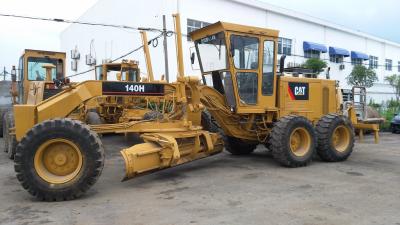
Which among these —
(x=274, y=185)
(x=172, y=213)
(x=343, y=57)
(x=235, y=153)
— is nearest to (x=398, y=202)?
(x=274, y=185)

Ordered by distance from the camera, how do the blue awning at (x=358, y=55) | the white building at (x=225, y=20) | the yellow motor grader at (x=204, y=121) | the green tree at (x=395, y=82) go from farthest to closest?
the green tree at (x=395, y=82) < the blue awning at (x=358, y=55) < the white building at (x=225, y=20) < the yellow motor grader at (x=204, y=121)

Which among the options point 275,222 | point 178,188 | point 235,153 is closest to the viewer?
point 275,222

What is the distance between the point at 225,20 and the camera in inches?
1088

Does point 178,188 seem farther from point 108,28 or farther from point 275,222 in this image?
point 108,28

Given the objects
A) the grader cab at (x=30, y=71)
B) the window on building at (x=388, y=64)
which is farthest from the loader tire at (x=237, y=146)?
the window on building at (x=388, y=64)

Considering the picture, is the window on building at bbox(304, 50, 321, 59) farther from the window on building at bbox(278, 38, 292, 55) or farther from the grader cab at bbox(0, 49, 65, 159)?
the grader cab at bbox(0, 49, 65, 159)

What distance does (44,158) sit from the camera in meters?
6.57

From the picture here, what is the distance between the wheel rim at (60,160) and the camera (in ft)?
21.4

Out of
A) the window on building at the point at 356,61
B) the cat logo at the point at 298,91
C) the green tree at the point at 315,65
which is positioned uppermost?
the window on building at the point at 356,61

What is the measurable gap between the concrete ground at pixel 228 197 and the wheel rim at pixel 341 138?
715 millimetres

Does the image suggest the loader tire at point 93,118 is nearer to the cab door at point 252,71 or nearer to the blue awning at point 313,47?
the cab door at point 252,71

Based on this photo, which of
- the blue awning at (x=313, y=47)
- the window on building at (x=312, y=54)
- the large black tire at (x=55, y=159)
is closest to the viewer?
the large black tire at (x=55, y=159)

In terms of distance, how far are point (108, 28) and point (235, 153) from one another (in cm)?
2339

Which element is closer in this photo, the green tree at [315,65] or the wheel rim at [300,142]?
the wheel rim at [300,142]
